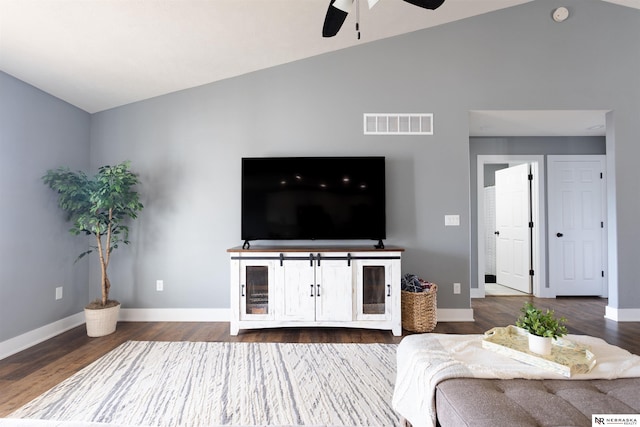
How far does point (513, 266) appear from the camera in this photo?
4.96 m

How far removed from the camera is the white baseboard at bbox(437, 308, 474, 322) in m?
3.38

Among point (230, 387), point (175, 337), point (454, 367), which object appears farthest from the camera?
point (175, 337)

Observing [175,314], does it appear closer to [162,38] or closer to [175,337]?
[175,337]

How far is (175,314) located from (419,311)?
269 centimetres

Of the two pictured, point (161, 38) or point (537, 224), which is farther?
point (537, 224)

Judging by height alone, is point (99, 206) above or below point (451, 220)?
above

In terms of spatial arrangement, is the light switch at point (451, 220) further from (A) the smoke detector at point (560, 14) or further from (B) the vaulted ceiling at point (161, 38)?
(A) the smoke detector at point (560, 14)

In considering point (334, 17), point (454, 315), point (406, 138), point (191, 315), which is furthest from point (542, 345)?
point (191, 315)

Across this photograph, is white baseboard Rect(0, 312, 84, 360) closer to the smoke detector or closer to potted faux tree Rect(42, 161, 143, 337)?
potted faux tree Rect(42, 161, 143, 337)

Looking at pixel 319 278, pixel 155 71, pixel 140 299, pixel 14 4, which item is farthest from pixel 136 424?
pixel 155 71

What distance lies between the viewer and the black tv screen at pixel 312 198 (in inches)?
128

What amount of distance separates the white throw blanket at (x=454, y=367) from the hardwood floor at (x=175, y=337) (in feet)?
4.62

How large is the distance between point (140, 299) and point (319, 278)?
6.98ft

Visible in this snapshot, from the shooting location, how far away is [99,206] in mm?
2896
